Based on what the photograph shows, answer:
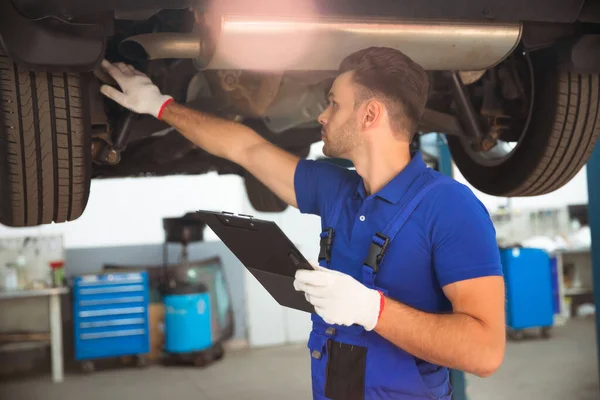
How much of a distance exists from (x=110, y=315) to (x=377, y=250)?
454 cm

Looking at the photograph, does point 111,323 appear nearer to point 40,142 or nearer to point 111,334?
point 111,334

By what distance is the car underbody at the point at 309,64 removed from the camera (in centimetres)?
138

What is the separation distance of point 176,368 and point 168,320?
0.41 meters

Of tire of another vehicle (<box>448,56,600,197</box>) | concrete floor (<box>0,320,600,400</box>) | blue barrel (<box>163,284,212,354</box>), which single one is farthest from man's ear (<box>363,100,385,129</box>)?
blue barrel (<box>163,284,212,354</box>)

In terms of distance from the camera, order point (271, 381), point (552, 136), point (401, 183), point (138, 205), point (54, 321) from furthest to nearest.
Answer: point (138, 205) → point (54, 321) → point (271, 381) → point (552, 136) → point (401, 183)

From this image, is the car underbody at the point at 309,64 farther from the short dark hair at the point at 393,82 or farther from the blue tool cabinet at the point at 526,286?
the blue tool cabinet at the point at 526,286

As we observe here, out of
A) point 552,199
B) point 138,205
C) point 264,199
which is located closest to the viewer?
point 264,199

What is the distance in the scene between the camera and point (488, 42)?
64.5 inches

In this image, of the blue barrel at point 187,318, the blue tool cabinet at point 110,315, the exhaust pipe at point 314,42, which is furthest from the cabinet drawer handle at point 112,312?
the exhaust pipe at point 314,42

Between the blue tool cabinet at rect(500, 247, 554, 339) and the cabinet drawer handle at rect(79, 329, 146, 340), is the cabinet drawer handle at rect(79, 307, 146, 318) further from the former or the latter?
the blue tool cabinet at rect(500, 247, 554, 339)

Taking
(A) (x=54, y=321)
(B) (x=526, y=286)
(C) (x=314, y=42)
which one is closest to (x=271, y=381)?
(A) (x=54, y=321)

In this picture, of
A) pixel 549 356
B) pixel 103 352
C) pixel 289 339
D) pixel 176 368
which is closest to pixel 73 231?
pixel 103 352

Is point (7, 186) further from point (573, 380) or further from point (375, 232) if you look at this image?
point (573, 380)

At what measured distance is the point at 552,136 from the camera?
6.43 feet
